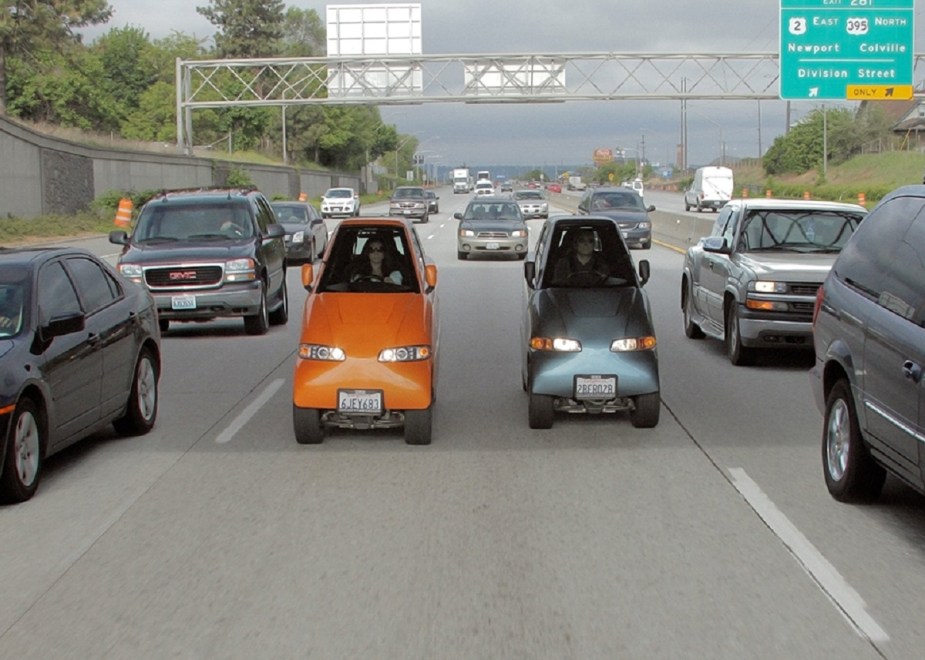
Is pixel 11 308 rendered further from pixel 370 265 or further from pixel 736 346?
pixel 736 346

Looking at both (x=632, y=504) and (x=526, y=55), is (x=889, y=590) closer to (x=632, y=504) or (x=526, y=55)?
(x=632, y=504)

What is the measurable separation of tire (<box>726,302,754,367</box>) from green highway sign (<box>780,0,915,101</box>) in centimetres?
1861

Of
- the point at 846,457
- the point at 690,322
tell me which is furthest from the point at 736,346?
the point at 846,457

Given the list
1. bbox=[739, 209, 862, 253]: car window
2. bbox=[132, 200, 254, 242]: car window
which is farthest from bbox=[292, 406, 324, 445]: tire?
bbox=[132, 200, 254, 242]: car window

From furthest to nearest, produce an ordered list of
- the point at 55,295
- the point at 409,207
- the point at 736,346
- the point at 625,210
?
the point at 409,207, the point at 625,210, the point at 736,346, the point at 55,295

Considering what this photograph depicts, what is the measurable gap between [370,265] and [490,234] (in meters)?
22.2

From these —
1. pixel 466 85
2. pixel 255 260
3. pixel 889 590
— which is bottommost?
pixel 889 590

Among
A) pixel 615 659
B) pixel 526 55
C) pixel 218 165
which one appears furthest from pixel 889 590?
pixel 218 165

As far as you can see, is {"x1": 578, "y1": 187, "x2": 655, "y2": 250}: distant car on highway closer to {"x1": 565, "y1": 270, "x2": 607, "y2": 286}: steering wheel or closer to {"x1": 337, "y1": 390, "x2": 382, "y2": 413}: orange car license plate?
{"x1": 565, "y1": 270, "x2": 607, "y2": 286}: steering wheel

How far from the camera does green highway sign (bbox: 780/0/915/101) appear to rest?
30719mm

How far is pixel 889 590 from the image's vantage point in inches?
238

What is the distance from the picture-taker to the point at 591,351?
10133 millimetres

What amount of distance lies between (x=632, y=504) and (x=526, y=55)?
49.5m

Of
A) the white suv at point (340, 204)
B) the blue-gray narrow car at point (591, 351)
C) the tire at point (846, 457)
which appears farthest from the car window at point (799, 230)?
the white suv at point (340, 204)
